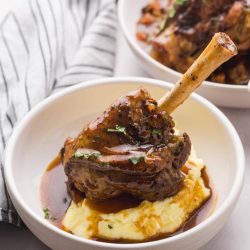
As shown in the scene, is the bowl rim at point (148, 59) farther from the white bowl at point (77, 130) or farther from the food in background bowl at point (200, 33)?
the white bowl at point (77, 130)

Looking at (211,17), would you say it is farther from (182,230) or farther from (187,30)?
(182,230)

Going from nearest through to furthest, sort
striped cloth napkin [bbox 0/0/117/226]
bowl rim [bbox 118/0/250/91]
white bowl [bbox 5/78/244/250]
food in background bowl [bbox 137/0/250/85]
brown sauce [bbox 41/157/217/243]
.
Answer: white bowl [bbox 5/78/244/250], brown sauce [bbox 41/157/217/243], bowl rim [bbox 118/0/250/91], striped cloth napkin [bbox 0/0/117/226], food in background bowl [bbox 137/0/250/85]

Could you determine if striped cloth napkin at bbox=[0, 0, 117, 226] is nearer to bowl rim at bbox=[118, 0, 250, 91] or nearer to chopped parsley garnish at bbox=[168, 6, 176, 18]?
bowl rim at bbox=[118, 0, 250, 91]

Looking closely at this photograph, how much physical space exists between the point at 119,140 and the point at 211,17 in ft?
6.35

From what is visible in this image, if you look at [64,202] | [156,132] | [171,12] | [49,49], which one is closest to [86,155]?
[156,132]

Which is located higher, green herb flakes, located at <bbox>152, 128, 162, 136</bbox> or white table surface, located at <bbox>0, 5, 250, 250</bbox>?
green herb flakes, located at <bbox>152, 128, 162, 136</bbox>

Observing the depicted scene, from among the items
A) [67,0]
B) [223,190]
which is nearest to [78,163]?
[223,190]

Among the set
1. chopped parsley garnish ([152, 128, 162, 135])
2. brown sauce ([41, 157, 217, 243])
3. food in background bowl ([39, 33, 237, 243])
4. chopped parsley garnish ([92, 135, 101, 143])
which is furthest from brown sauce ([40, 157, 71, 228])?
chopped parsley garnish ([152, 128, 162, 135])

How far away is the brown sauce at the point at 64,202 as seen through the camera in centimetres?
345

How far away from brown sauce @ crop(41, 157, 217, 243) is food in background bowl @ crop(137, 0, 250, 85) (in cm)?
120

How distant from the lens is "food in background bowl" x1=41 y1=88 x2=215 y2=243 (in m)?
3.26

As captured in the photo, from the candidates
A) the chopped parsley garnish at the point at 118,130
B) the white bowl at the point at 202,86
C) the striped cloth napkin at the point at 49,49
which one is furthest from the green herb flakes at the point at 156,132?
the striped cloth napkin at the point at 49,49

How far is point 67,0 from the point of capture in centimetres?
552

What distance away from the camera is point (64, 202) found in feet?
12.1
